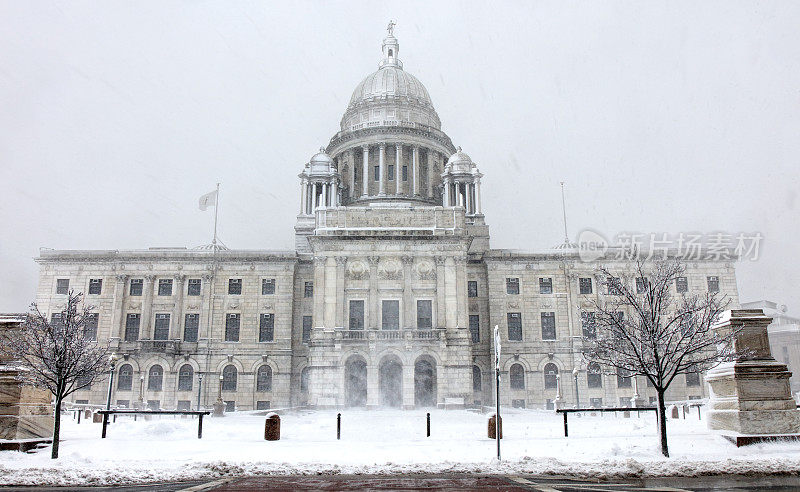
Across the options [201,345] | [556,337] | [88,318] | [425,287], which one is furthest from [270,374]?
[88,318]

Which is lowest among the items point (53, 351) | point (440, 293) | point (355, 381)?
point (355, 381)

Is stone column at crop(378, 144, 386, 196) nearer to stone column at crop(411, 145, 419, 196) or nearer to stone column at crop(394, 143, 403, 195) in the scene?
stone column at crop(394, 143, 403, 195)

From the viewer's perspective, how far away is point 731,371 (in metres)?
16.6

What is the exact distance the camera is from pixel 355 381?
46625 mm

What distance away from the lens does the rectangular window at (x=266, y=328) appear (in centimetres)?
5362

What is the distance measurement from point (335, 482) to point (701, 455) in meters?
9.09

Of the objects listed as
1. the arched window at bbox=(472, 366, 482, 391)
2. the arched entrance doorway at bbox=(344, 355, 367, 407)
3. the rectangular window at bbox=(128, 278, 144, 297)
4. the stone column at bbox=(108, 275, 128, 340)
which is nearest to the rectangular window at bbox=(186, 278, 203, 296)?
the rectangular window at bbox=(128, 278, 144, 297)

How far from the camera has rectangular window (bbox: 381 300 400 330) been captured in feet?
156

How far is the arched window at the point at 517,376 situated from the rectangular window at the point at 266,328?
21136 mm

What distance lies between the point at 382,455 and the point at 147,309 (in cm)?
4428

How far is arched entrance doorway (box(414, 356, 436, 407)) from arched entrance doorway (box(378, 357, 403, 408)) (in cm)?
125

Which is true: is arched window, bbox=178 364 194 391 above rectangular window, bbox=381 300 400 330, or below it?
below

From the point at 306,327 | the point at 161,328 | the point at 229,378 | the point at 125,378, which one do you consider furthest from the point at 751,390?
the point at 125,378

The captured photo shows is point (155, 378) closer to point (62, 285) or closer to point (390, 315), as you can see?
point (62, 285)
